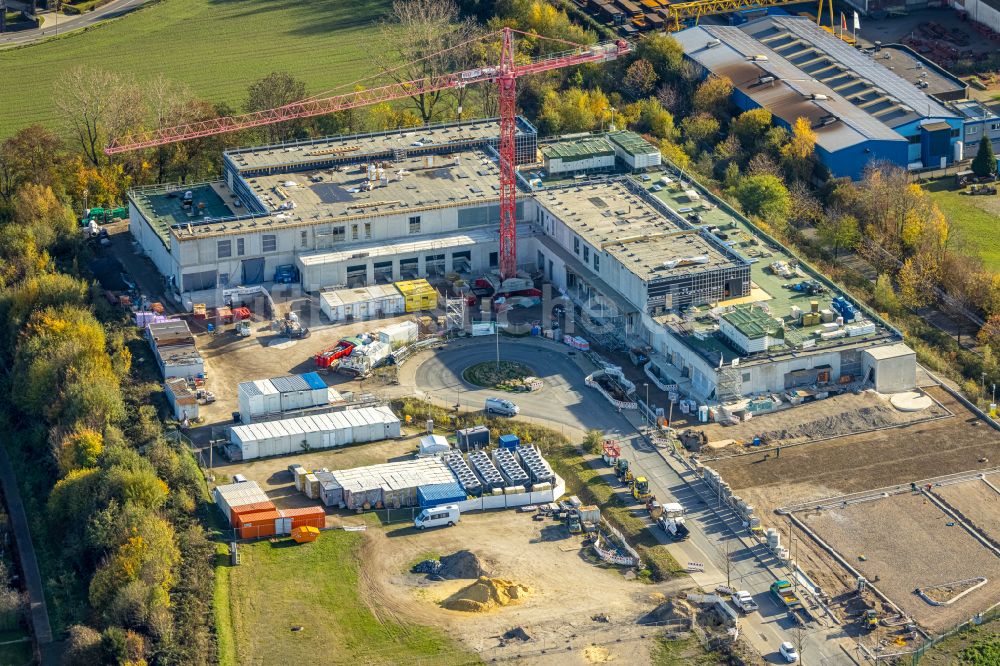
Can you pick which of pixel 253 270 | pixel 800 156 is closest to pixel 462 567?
pixel 253 270

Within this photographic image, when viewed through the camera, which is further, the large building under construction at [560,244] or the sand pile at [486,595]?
the large building under construction at [560,244]

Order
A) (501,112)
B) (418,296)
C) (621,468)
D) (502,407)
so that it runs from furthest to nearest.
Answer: (501,112) < (418,296) < (502,407) < (621,468)

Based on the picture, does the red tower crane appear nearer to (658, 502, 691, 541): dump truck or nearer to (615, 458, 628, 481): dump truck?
(615, 458, 628, 481): dump truck

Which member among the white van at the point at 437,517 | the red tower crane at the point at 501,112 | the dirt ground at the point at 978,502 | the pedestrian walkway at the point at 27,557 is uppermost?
the red tower crane at the point at 501,112

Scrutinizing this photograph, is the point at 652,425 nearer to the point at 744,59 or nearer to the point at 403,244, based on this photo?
the point at 403,244

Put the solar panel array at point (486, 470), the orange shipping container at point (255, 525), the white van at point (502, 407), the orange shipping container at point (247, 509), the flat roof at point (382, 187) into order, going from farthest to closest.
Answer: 1. the flat roof at point (382, 187)
2. the white van at point (502, 407)
3. the solar panel array at point (486, 470)
4. the orange shipping container at point (247, 509)
5. the orange shipping container at point (255, 525)

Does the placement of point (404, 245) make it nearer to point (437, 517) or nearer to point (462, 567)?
point (437, 517)

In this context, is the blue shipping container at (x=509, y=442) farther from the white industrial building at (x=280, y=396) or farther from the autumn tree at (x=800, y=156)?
the autumn tree at (x=800, y=156)

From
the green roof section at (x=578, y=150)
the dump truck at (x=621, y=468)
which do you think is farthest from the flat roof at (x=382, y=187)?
the dump truck at (x=621, y=468)
